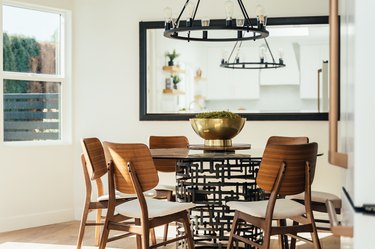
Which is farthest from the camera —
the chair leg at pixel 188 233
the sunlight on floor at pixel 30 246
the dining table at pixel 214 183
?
the sunlight on floor at pixel 30 246

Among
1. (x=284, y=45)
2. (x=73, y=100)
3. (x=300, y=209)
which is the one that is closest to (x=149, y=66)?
(x=73, y=100)

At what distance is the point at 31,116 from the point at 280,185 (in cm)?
320

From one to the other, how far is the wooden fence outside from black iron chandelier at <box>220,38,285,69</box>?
182cm

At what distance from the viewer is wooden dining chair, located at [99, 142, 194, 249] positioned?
3441 mm

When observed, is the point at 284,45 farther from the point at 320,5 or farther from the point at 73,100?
the point at 73,100

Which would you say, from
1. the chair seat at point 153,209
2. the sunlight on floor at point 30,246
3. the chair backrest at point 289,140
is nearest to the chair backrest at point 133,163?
the chair seat at point 153,209

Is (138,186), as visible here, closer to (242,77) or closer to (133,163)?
(133,163)

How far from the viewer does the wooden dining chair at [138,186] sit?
3441mm

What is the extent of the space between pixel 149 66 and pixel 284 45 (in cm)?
139

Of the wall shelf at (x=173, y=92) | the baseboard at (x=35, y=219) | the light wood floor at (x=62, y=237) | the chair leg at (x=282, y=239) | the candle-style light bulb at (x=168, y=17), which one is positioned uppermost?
the candle-style light bulb at (x=168, y=17)

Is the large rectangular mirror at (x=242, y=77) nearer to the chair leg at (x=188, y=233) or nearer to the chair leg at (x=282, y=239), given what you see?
the chair leg at (x=282, y=239)

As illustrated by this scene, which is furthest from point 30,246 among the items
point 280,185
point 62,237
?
point 280,185

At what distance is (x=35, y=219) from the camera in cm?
575

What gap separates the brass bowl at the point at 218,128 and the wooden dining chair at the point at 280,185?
86 centimetres
